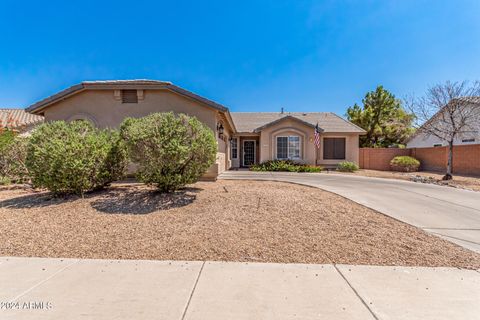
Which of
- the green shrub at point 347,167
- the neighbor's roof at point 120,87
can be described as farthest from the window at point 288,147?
the neighbor's roof at point 120,87

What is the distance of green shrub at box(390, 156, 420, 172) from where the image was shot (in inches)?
772

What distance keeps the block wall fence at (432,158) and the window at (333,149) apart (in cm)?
316

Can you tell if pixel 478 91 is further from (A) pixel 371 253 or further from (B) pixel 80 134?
(B) pixel 80 134

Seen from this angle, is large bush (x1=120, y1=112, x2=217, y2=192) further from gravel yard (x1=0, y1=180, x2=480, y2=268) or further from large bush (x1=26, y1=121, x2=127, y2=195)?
large bush (x1=26, y1=121, x2=127, y2=195)

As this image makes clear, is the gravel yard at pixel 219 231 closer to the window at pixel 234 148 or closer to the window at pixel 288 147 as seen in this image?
the window at pixel 288 147

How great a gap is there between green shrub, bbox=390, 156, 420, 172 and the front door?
38.1 ft

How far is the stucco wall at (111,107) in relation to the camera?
480 inches

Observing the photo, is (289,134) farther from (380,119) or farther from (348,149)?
(380,119)

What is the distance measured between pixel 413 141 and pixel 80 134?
29.5 metres

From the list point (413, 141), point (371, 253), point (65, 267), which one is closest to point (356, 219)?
point (371, 253)

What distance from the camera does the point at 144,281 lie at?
349cm

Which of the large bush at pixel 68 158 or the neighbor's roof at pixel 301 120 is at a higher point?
the neighbor's roof at pixel 301 120

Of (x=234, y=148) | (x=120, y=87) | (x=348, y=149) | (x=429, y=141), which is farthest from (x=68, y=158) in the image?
(x=429, y=141)

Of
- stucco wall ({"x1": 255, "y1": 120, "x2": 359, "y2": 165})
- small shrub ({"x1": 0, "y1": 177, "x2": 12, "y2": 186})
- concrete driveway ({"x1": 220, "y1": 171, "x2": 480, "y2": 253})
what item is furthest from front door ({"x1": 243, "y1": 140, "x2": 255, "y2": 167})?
small shrub ({"x1": 0, "y1": 177, "x2": 12, "y2": 186})
